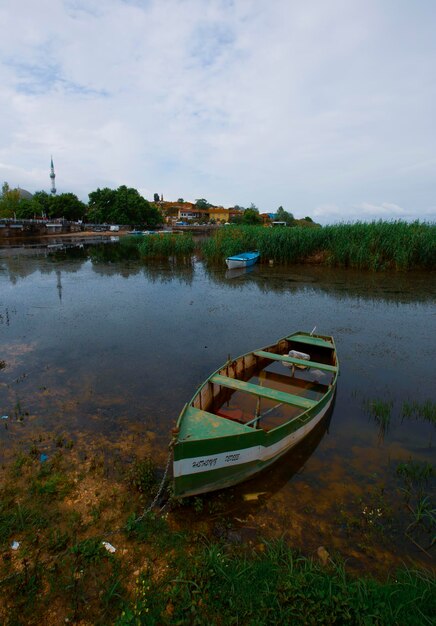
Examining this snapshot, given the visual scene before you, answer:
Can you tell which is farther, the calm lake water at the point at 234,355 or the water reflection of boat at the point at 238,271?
the water reflection of boat at the point at 238,271

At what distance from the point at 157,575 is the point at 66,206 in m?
77.7

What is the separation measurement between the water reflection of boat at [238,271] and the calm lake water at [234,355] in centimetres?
331

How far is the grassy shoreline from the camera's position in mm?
3408

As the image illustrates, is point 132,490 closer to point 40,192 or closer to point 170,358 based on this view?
point 170,358

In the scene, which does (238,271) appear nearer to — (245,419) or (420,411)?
(420,411)

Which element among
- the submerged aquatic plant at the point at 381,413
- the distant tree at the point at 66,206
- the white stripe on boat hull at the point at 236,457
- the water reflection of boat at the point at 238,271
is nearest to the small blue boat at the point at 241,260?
the water reflection of boat at the point at 238,271

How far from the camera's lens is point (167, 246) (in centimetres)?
3058

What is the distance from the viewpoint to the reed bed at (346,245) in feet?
75.0

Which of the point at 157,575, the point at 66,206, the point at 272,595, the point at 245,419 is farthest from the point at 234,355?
the point at 66,206

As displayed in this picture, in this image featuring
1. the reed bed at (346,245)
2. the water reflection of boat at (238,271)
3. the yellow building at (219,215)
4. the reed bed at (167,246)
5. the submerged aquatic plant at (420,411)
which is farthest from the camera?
the yellow building at (219,215)

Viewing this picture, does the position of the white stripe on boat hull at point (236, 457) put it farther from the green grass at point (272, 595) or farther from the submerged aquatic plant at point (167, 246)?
the submerged aquatic plant at point (167, 246)

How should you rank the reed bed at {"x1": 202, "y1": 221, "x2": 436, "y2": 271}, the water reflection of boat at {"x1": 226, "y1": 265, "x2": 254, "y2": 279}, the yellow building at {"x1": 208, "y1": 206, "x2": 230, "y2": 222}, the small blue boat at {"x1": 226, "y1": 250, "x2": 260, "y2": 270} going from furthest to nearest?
the yellow building at {"x1": 208, "y1": 206, "x2": 230, "y2": 222}, the small blue boat at {"x1": 226, "y1": 250, "x2": 260, "y2": 270}, the water reflection of boat at {"x1": 226, "y1": 265, "x2": 254, "y2": 279}, the reed bed at {"x1": 202, "y1": 221, "x2": 436, "y2": 271}

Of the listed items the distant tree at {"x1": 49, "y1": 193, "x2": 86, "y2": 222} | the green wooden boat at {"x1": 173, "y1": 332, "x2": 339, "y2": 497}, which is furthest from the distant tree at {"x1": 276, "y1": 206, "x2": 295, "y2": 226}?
the green wooden boat at {"x1": 173, "y1": 332, "x2": 339, "y2": 497}

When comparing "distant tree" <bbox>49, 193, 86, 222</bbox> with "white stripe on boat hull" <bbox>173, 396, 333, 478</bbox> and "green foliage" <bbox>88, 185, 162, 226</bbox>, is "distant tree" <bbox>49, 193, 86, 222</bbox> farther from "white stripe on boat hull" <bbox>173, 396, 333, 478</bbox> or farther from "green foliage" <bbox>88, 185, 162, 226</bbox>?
"white stripe on boat hull" <bbox>173, 396, 333, 478</bbox>
